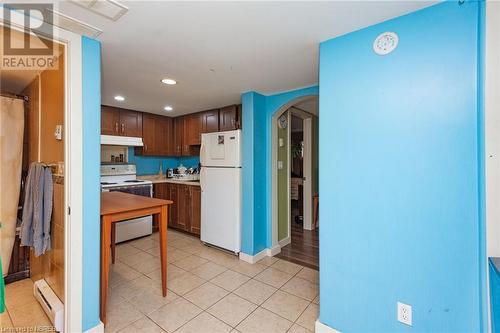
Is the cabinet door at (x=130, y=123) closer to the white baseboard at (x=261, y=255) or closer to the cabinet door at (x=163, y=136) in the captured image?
the cabinet door at (x=163, y=136)

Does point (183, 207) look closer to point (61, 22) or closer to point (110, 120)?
point (110, 120)

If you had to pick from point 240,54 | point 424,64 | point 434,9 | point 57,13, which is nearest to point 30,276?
point 57,13

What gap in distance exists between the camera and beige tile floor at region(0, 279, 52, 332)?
5.71ft

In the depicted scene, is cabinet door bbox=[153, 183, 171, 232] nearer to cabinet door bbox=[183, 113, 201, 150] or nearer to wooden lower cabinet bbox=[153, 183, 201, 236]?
wooden lower cabinet bbox=[153, 183, 201, 236]

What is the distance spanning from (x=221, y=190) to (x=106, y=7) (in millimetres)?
2346

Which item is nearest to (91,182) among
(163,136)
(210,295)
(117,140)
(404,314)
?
(210,295)

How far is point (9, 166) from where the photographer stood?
234 centimetres

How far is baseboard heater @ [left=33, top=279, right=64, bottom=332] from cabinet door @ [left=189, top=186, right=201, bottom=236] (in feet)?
6.61

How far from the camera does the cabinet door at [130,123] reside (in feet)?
12.8

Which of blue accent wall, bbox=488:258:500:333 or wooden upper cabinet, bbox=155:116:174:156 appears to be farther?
wooden upper cabinet, bbox=155:116:174:156

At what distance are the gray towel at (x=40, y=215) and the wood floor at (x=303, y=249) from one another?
8.42ft

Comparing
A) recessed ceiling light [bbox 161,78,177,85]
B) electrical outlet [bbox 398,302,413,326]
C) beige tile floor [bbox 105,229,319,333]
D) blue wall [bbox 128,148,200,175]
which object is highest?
recessed ceiling light [bbox 161,78,177,85]

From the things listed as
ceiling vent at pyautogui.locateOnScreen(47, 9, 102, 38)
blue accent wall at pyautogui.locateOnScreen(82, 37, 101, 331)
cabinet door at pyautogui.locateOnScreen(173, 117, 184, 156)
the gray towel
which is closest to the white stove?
cabinet door at pyautogui.locateOnScreen(173, 117, 184, 156)

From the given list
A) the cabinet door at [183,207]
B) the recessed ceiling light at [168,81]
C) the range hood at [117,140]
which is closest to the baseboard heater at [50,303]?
the range hood at [117,140]
